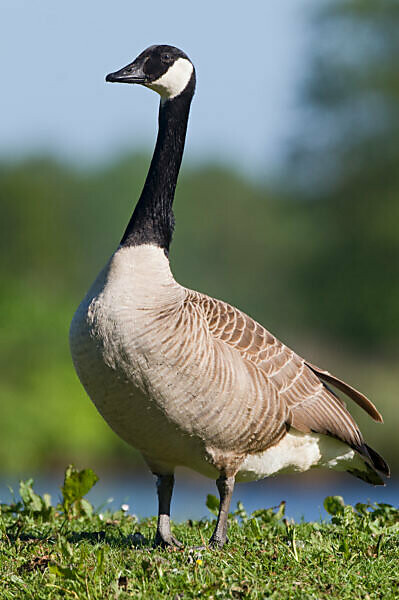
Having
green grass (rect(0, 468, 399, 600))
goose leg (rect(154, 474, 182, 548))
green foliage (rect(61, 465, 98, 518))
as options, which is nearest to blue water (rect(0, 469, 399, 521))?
green foliage (rect(61, 465, 98, 518))

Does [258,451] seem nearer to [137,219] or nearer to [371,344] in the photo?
[137,219]

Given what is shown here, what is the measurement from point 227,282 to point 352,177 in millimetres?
23094

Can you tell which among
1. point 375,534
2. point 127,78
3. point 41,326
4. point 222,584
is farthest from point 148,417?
point 41,326

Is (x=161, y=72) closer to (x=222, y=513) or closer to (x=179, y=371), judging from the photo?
(x=179, y=371)

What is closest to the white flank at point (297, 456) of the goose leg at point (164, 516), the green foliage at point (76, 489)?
the goose leg at point (164, 516)

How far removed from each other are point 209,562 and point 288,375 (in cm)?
164

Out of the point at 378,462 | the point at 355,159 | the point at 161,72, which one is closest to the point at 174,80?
the point at 161,72

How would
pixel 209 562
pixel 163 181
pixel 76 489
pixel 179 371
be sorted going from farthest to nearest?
pixel 76 489, pixel 163 181, pixel 179 371, pixel 209 562

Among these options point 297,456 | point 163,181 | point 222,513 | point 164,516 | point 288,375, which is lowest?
point 164,516

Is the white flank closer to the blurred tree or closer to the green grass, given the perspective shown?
the green grass

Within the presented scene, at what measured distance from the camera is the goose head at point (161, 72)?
5.58 meters

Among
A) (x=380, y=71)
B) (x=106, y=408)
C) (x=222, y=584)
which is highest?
(x=380, y=71)

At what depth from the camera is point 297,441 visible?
228 inches

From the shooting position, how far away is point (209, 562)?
4.56m
